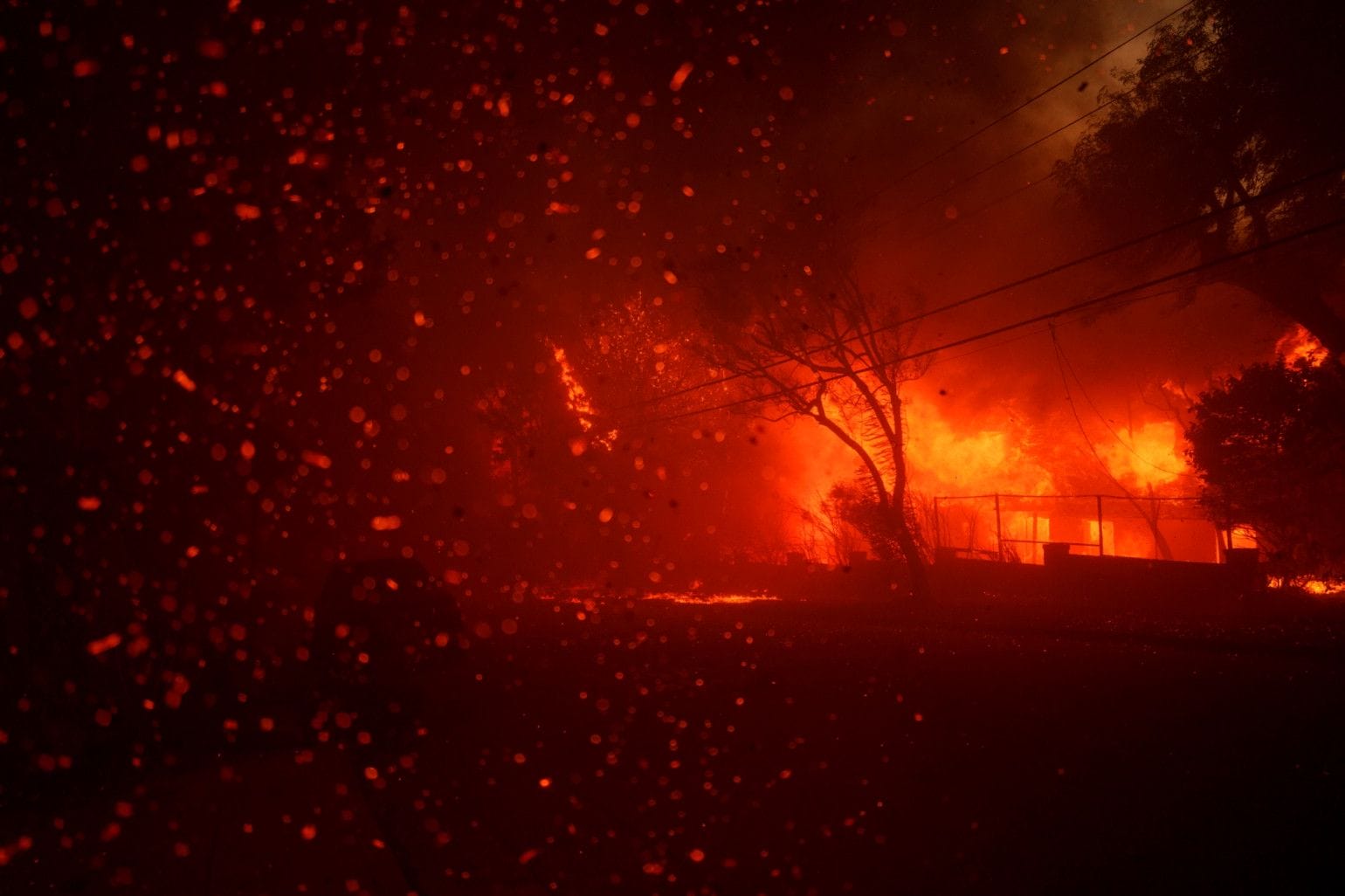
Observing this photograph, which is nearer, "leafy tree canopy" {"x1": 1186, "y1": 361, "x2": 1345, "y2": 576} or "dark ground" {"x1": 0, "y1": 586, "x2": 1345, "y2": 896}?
"dark ground" {"x1": 0, "y1": 586, "x2": 1345, "y2": 896}

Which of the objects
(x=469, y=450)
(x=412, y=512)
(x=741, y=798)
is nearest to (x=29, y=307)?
(x=741, y=798)

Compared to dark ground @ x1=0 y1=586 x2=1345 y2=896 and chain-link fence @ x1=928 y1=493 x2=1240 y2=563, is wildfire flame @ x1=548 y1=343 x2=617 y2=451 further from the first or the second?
dark ground @ x1=0 y1=586 x2=1345 y2=896

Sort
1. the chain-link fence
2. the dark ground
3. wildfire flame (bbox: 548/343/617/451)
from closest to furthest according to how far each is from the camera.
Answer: the dark ground, wildfire flame (bbox: 548/343/617/451), the chain-link fence

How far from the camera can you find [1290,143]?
64.8ft

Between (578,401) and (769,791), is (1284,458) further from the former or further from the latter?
(578,401)

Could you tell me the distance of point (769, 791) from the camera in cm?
646

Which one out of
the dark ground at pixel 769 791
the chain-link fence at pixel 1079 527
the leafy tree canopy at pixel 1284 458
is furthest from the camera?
the chain-link fence at pixel 1079 527

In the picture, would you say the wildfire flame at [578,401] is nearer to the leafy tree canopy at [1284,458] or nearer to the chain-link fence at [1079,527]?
the chain-link fence at [1079,527]

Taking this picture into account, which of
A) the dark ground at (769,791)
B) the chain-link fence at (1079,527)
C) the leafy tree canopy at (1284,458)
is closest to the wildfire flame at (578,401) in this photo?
the chain-link fence at (1079,527)

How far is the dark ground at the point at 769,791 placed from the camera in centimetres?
506

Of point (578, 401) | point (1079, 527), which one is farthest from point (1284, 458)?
point (578, 401)

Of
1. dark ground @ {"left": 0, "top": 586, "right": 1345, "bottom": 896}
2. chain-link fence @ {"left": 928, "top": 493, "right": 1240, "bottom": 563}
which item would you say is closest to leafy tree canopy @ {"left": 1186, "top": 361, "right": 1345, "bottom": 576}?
dark ground @ {"left": 0, "top": 586, "right": 1345, "bottom": 896}

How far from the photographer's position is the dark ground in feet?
16.6

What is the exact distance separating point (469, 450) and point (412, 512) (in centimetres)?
477
